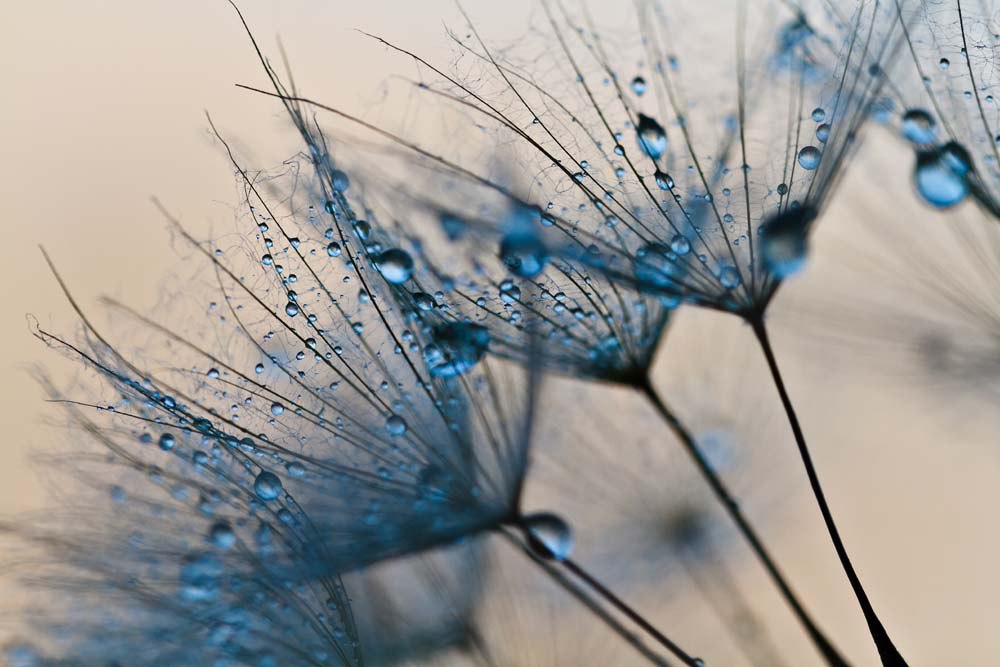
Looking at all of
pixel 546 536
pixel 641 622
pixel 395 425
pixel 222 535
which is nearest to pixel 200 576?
pixel 222 535

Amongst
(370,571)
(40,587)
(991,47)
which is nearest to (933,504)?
(991,47)

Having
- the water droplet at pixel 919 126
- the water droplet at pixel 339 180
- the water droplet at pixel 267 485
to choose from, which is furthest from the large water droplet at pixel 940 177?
the water droplet at pixel 267 485

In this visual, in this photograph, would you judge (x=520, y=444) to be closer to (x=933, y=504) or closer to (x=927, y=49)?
(x=927, y=49)

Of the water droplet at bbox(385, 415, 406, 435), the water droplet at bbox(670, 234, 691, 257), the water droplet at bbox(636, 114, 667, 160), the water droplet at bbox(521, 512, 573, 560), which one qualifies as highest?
the water droplet at bbox(636, 114, 667, 160)

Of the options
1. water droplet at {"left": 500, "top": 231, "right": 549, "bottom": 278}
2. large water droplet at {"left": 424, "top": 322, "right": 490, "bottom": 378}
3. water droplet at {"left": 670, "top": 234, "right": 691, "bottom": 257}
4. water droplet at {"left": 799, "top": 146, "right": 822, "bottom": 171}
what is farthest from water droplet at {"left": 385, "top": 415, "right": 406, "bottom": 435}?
water droplet at {"left": 799, "top": 146, "right": 822, "bottom": 171}

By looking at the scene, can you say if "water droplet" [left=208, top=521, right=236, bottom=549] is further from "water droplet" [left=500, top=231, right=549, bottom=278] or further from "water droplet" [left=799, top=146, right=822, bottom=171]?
"water droplet" [left=799, top=146, right=822, bottom=171]
